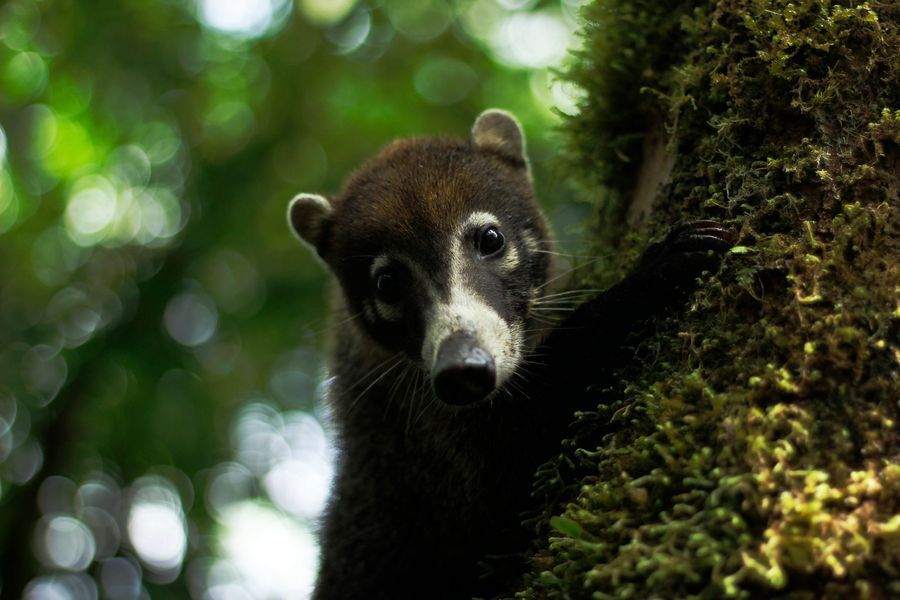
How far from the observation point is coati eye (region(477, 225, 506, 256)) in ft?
16.5

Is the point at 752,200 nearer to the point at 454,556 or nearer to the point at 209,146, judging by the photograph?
the point at 454,556

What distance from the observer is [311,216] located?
5.89 m

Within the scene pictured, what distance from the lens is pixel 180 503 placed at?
12656mm

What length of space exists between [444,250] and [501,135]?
1604 mm

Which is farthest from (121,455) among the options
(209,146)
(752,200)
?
(752,200)

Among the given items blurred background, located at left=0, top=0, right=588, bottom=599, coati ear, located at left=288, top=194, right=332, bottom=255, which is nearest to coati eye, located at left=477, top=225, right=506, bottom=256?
coati ear, located at left=288, top=194, right=332, bottom=255

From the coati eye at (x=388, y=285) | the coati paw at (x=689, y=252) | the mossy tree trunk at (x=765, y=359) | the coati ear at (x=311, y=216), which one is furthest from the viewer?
the coati ear at (x=311, y=216)

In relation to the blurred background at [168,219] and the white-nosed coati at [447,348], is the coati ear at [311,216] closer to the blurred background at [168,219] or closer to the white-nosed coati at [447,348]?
the white-nosed coati at [447,348]

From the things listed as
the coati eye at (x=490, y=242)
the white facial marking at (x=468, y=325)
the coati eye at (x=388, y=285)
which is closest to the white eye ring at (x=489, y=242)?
the coati eye at (x=490, y=242)

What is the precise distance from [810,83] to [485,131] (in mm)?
2852

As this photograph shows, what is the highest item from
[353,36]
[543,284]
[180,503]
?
[353,36]

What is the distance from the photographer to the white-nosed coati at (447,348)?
13.4 feet

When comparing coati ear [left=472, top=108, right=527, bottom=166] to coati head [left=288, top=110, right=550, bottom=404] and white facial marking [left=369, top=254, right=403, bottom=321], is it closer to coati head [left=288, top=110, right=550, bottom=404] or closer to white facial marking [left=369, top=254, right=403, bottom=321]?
coati head [left=288, top=110, right=550, bottom=404]

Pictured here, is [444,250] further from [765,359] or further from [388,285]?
[765,359]
